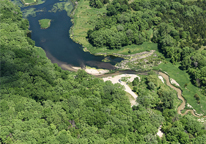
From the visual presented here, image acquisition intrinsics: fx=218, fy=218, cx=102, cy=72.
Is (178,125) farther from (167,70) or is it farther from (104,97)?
(167,70)

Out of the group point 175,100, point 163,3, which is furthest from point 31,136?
point 163,3

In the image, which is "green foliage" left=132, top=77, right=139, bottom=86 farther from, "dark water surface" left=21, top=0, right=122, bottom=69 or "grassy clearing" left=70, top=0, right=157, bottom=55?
"grassy clearing" left=70, top=0, right=157, bottom=55

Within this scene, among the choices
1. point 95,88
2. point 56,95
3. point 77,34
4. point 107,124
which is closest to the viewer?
point 107,124

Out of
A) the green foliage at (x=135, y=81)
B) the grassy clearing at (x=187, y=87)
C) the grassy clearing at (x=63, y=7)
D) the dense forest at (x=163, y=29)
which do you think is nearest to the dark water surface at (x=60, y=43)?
the grassy clearing at (x=63, y=7)

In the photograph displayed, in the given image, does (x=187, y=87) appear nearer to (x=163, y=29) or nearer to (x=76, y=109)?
(x=163, y=29)

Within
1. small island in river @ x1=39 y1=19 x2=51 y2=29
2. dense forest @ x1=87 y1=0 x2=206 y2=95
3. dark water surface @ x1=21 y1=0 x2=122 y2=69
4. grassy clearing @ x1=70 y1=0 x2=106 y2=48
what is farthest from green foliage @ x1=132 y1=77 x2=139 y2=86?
small island in river @ x1=39 y1=19 x2=51 y2=29
